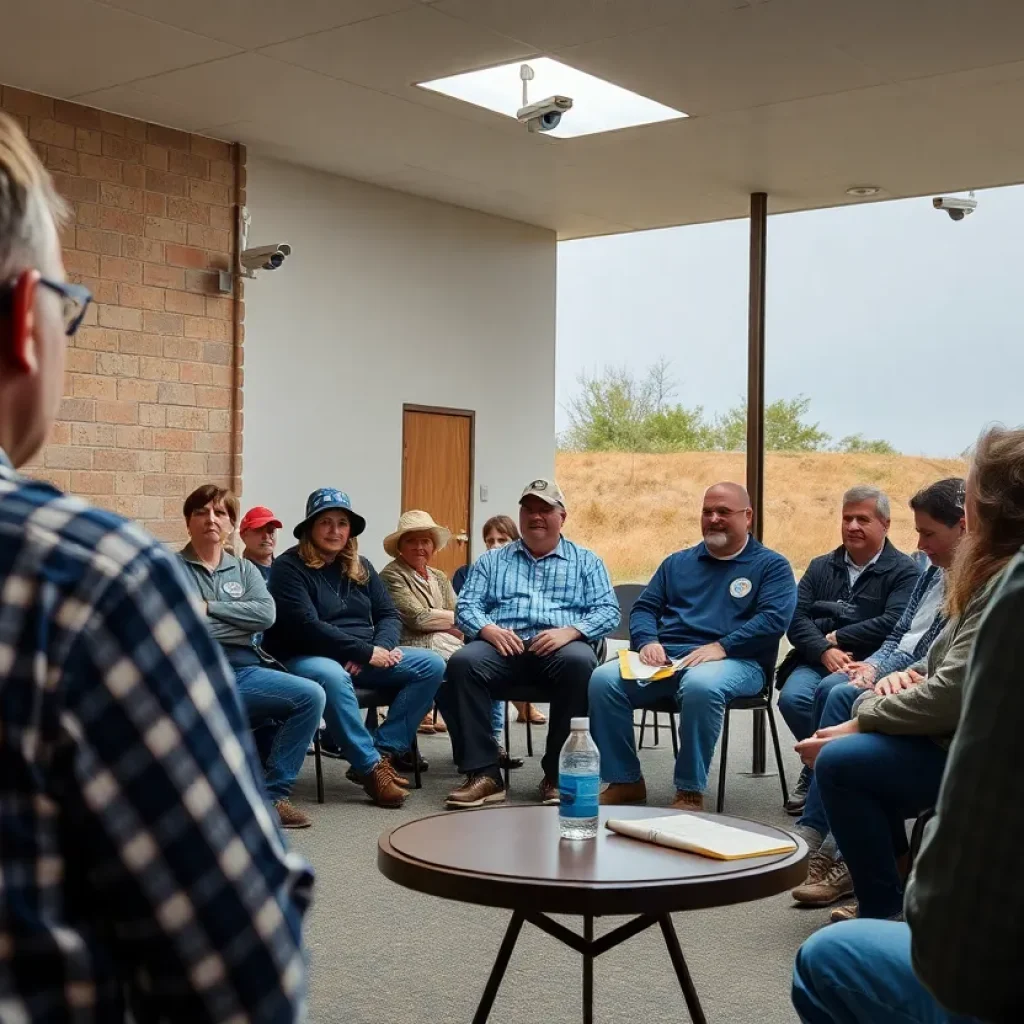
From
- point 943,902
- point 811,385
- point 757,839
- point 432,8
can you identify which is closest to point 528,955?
point 757,839

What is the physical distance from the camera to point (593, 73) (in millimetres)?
6016

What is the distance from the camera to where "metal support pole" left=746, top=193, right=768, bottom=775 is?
716cm

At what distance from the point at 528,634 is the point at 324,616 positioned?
2.80 ft

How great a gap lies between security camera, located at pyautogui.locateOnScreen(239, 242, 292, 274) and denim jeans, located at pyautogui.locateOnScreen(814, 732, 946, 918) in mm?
4696

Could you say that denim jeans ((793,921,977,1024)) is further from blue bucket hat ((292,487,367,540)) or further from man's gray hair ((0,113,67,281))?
blue bucket hat ((292,487,367,540))

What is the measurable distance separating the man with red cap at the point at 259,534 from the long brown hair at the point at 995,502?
4000 millimetres

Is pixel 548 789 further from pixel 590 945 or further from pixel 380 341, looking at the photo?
pixel 380 341

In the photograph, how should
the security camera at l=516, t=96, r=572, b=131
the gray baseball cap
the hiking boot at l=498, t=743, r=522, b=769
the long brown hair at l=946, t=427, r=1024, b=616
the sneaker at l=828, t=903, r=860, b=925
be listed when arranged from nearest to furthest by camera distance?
the long brown hair at l=946, t=427, r=1024, b=616, the sneaker at l=828, t=903, r=860, b=925, the hiking boot at l=498, t=743, r=522, b=769, the gray baseball cap, the security camera at l=516, t=96, r=572, b=131

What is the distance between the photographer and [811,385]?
13750mm

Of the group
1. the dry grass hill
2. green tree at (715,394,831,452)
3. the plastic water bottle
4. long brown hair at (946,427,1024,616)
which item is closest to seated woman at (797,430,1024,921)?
long brown hair at (946,427,1024,616)

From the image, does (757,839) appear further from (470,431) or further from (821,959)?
(470,431)

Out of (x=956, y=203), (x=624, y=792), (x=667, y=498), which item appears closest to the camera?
(x=624, y=792)

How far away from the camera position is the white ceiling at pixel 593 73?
5.29 meters

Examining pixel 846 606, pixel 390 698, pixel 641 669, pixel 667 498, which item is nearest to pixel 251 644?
pixel 390 698
